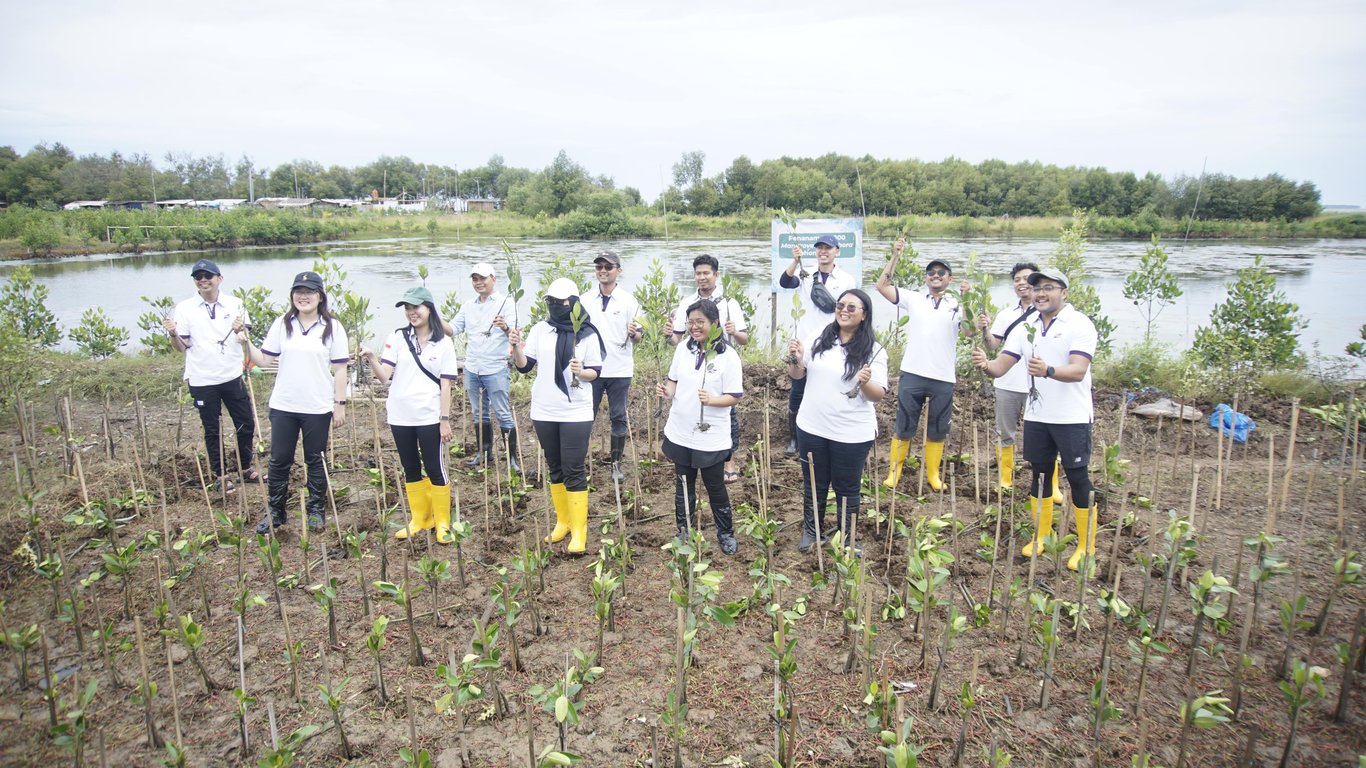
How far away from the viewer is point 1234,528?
5438 mm

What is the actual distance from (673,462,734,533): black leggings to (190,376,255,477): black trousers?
3.89 metres

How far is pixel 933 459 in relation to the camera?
241 inches

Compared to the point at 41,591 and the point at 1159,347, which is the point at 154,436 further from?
the point at 1159,347

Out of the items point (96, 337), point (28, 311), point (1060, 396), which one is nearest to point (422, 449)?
point (1060, 396)

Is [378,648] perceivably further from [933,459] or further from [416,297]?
[933,459]

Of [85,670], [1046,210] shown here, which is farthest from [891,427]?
[1046,210]

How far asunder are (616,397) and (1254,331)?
25.9 feet

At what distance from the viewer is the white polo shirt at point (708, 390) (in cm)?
465

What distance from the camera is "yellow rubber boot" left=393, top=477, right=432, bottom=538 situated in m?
5.27

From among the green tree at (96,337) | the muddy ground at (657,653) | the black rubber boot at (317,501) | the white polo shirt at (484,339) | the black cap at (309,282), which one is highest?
the black cap at (309,282)

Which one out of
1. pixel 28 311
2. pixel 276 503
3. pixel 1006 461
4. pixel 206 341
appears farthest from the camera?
pixel 28 311

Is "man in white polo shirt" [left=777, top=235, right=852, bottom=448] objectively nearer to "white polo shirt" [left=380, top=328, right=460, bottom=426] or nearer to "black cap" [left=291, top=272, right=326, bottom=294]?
"white polo shirt" [left=380, top=328, right=460, bottom=426]

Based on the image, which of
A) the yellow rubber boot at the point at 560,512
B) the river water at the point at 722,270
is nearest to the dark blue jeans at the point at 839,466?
the yellow rubber boot at the point at 560,512

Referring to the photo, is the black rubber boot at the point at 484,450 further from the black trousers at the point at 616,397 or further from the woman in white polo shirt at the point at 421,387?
the woman in white polo shirt at the point at 421,387
